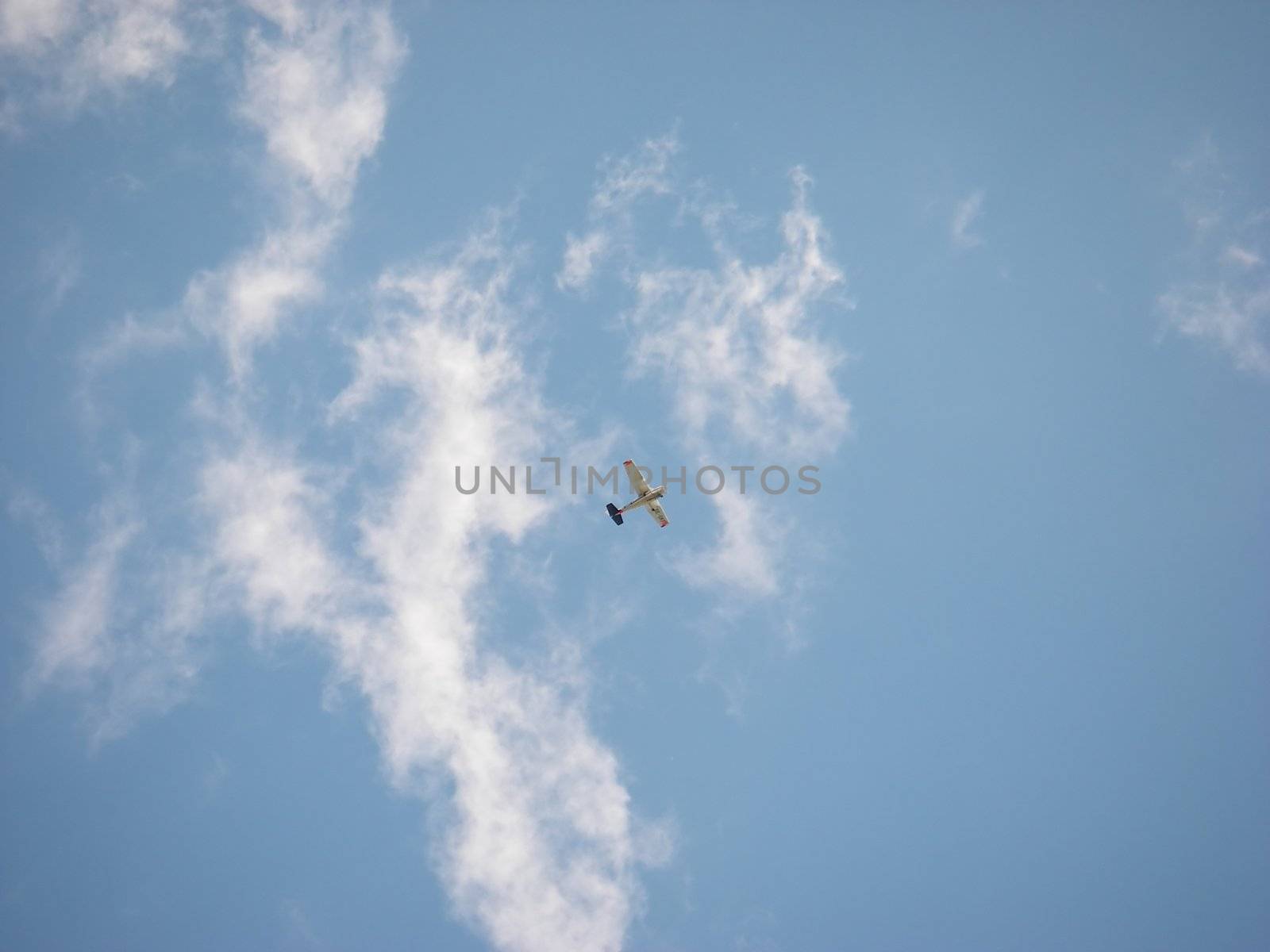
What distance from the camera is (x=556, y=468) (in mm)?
103625

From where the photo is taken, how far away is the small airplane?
94.2m

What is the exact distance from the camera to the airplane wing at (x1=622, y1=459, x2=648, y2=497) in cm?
9381

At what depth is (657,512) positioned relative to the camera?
9806cm

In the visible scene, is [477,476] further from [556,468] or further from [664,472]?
[664,472]

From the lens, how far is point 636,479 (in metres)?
94.5

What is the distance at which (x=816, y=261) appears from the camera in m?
103

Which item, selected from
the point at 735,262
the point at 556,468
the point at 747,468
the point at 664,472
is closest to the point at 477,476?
the point at 556,468

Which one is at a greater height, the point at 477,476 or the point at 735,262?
the point at 735,262

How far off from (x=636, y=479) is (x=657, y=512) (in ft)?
17.5

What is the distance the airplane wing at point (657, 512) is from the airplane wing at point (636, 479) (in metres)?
1.95

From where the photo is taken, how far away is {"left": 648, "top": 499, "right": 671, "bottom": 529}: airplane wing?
97.2 m

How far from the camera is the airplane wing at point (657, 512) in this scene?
9725 centimetres

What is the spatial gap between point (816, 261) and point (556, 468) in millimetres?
35528

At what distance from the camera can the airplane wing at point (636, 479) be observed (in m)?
93.8
